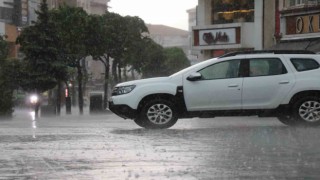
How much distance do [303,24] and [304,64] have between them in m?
14.3

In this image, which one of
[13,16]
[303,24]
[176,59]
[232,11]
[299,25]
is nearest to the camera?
[303,24]

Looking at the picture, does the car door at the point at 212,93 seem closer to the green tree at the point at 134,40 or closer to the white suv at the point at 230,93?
the white suv at the point at 230,93

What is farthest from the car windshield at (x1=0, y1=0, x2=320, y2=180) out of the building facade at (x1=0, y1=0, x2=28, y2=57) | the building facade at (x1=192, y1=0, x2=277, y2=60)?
the building facade at (x1=0, y1=0, x2=28, y2=57)

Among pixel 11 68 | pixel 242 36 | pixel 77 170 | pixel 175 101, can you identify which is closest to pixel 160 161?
pixel 77 170

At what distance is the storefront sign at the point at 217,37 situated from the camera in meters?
31.6

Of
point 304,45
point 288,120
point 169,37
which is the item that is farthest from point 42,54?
point 169,37

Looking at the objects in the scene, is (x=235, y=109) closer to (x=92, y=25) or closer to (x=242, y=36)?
(x=242, y=36)

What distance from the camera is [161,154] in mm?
8141

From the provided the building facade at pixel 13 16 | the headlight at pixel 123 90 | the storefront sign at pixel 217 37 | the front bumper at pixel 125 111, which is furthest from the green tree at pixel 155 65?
the front bumper at pixel 125 111

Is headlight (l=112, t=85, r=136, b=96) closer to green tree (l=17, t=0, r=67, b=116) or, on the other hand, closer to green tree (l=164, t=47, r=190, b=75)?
green tree (l=17, t=0, r=67, b=116)

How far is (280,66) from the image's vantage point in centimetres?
1226

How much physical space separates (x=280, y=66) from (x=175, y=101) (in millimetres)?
2185

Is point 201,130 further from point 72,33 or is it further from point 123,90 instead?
point 72,33

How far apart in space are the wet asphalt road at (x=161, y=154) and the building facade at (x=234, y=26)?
19.9 m
